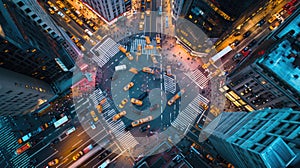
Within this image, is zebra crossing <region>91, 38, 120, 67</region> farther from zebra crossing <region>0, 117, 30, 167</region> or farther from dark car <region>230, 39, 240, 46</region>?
dark car <region>230, 39, 240, 46</region>

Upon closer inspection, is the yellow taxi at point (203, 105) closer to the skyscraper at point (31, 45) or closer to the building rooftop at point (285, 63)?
the building rooftop at point (285, 63)

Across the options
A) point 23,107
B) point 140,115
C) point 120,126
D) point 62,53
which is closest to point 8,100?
point 23,107

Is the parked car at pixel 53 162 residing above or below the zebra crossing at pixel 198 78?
above

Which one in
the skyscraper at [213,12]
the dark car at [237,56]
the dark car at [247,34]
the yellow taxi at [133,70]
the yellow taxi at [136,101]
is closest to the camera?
the skyscraper at [213,12]

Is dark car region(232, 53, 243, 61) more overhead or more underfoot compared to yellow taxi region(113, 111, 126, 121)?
more underfoot

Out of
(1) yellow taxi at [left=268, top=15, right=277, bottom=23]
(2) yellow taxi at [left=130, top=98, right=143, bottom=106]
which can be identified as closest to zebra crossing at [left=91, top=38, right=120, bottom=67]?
(2) yellow taxi at [left=130, top=98, right=143, bottom=106]

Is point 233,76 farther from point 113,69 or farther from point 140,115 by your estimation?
point 113,69

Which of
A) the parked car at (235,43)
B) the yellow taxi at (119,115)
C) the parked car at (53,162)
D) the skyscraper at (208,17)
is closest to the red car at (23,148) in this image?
the parked car at (53,162)
